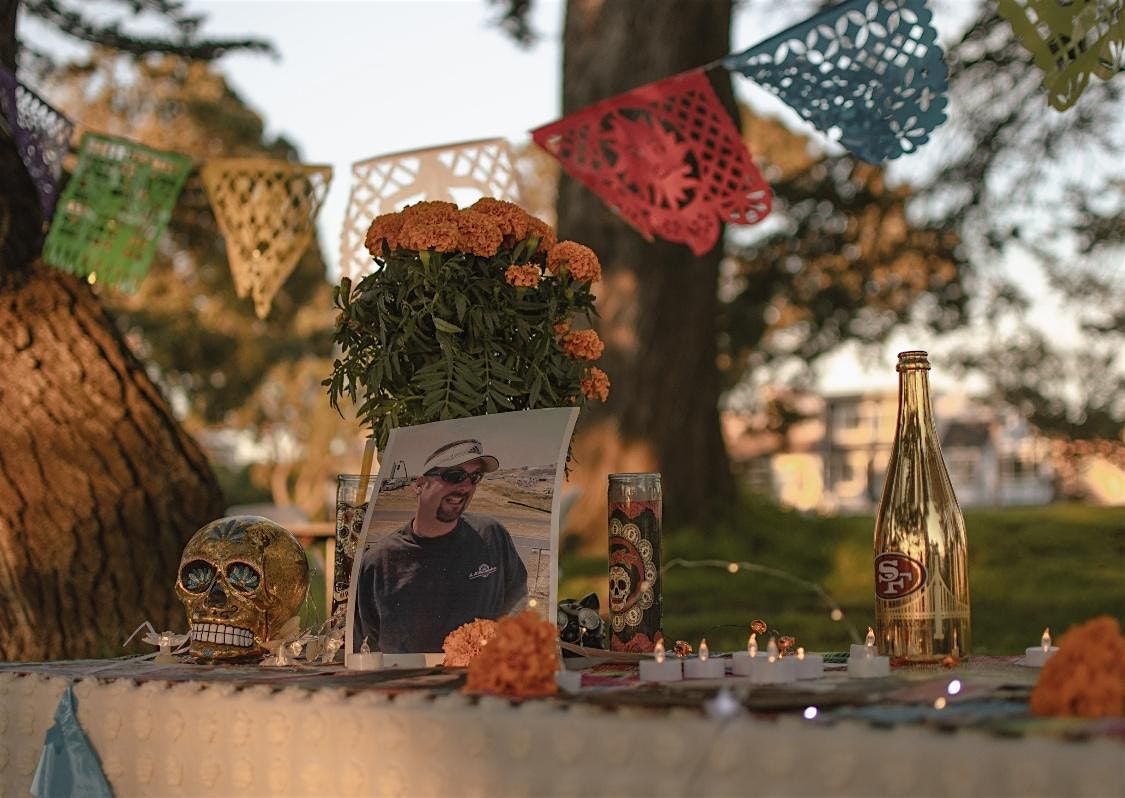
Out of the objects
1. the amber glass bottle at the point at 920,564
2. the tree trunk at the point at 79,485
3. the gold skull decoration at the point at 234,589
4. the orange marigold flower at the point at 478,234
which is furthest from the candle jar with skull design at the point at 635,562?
the tree trunk at the point at 79,485

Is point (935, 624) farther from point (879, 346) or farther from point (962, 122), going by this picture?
point (879, 346)

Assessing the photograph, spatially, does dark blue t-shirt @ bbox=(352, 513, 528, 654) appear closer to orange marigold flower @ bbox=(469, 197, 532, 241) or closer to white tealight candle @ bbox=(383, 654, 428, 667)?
white tealight candle @ bbox=(383, 654, 428, 667)

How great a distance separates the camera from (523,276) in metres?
2.46

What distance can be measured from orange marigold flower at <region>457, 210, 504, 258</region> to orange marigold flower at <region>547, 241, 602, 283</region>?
129 mm

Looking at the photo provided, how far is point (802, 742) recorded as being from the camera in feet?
4.56

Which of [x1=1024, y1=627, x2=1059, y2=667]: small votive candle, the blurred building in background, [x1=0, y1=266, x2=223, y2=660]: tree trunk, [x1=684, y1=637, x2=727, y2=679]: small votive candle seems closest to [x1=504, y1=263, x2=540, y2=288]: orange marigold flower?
[x1=684, y1=637, x2=727, y2=679]: small votive candle

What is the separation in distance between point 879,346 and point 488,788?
12.6 m

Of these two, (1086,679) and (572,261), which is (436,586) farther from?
(1086,679)

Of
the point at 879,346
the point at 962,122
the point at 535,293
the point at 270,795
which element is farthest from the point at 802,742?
the point at 879,346

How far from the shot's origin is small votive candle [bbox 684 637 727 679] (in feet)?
6.19

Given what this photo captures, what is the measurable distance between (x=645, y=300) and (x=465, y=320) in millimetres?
6163

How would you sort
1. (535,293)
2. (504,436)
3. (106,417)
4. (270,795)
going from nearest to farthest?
1. (270,795)
2. (504,436)
3. (535,293)
4. (106,417)

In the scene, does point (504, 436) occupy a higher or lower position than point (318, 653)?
higher

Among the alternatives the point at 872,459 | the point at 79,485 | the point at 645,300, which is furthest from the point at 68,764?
the point at 872,459
